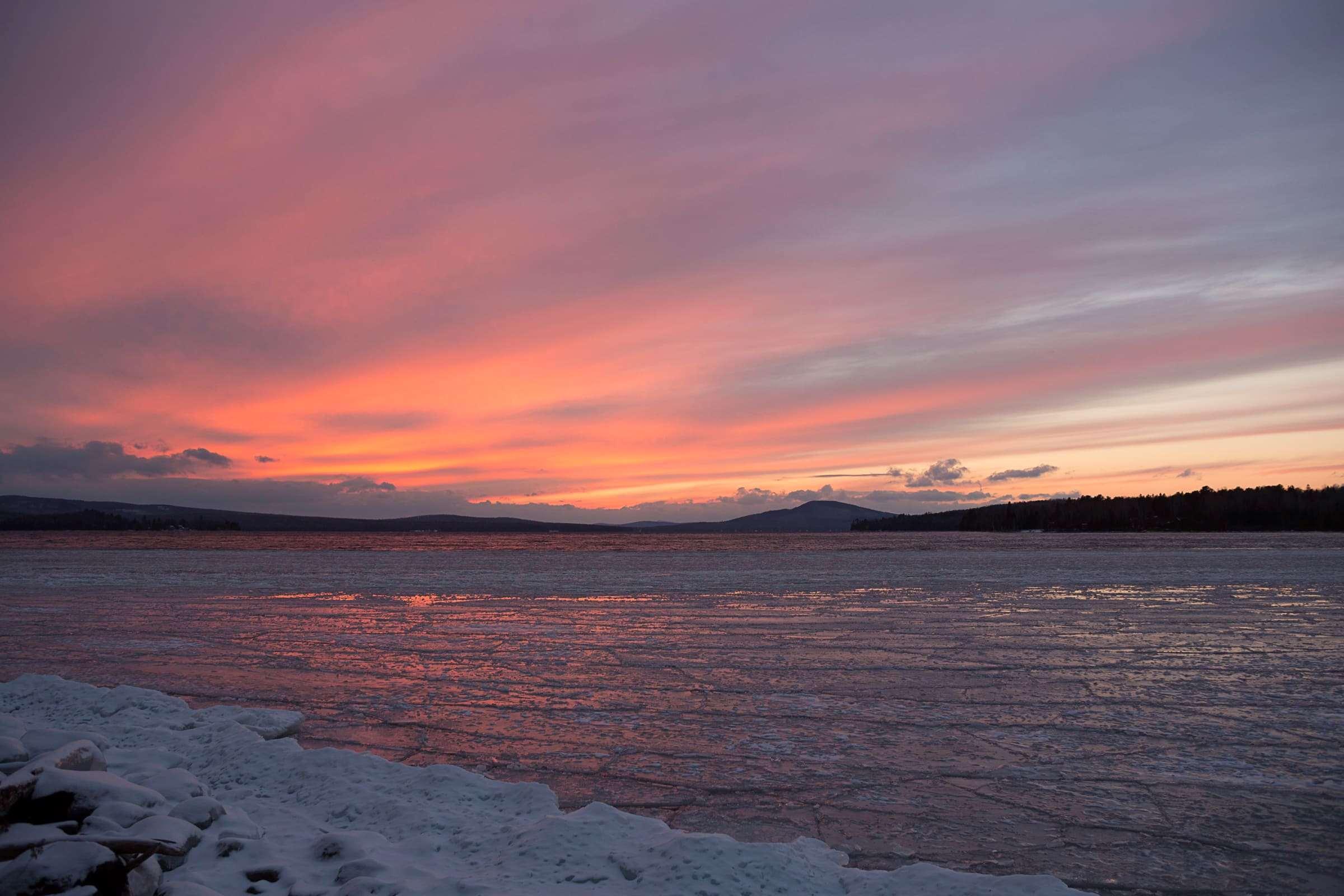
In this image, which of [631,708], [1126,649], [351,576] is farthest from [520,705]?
[351,576]

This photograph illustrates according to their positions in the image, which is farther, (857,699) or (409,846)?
(857,699)

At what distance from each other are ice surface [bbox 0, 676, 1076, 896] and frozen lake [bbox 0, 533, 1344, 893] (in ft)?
1.35

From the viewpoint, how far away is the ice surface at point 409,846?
3426mm

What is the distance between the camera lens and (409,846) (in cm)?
398

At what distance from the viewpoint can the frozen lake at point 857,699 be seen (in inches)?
168

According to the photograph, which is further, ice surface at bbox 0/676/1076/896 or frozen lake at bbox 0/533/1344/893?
frozen lake at bbox 0/533/1344/893

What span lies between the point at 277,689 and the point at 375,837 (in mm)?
4526

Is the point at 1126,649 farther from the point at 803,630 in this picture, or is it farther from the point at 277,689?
the point at 277,689

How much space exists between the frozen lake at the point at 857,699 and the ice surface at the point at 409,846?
0.41 m

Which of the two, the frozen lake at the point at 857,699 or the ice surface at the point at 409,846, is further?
the frozen lake at the point at 857,699

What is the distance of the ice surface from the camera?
343cm

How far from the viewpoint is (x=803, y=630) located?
11578 millimetres

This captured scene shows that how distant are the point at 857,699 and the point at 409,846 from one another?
433cm

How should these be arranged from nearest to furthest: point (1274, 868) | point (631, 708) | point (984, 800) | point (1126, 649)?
point (1274, 868) < point (984, 800) < point (631, 708) < point (1126, 649)
